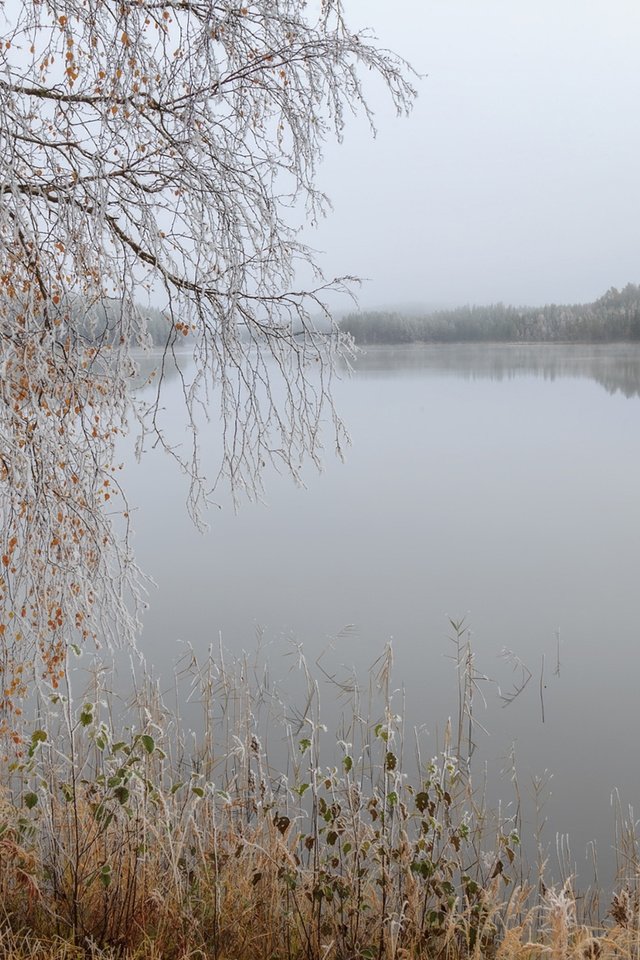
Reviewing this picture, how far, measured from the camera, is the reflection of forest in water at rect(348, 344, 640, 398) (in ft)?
130

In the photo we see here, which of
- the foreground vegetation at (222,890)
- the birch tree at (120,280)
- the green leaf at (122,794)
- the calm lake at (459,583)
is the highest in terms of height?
the birch tree at (120,280)

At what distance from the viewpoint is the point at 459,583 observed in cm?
869

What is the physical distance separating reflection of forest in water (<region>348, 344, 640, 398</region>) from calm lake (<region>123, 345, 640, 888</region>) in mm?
11173

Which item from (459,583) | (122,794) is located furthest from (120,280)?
(459,583)

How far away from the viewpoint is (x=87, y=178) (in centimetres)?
270

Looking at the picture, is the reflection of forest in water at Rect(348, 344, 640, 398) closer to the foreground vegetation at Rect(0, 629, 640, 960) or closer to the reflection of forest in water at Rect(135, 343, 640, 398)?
the reflection of forest in water at Rect(135, 343, 640, 398)

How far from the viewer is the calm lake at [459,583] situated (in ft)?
17.1

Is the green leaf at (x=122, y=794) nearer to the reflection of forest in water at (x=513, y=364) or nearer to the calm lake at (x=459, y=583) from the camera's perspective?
the calm lake at (x=459, y=583)

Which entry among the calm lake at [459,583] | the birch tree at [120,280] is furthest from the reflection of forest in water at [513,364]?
the birch tree at [120,280]

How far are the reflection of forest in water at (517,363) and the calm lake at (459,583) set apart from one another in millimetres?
11173

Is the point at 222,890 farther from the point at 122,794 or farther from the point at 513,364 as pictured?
the point at 513,364

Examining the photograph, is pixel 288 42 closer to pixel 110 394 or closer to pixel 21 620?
pixel 110 394

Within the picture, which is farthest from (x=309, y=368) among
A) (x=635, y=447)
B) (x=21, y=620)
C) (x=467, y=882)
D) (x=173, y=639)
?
(x=635, y=447)

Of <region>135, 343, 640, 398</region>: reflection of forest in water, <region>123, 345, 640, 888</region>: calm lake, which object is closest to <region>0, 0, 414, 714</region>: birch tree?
<region>123, 345, 640, 888</region>: calm lake
